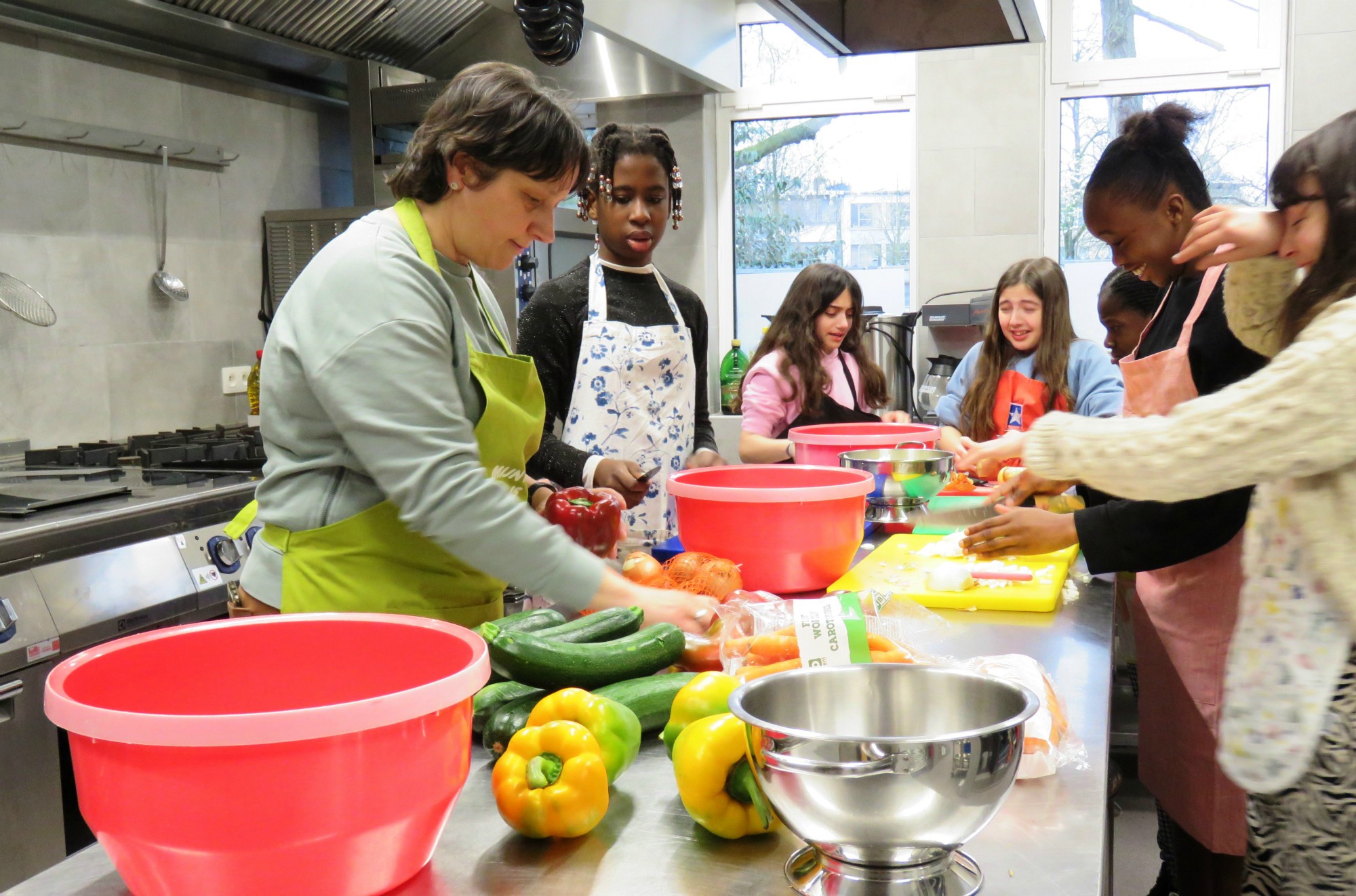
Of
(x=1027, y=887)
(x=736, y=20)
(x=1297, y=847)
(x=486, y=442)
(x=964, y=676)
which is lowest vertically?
(x=1297, y=847)

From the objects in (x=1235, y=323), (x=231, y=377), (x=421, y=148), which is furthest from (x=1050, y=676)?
(x=231, y=377)

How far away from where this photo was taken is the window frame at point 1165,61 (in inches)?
194

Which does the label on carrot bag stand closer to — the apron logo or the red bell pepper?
the apron logo

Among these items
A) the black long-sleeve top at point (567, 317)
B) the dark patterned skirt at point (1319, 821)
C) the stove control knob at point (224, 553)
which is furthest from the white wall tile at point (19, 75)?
the dark patterned skirt at point (1319, 821)

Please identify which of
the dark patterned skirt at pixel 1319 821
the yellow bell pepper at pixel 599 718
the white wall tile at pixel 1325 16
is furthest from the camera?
the white wall tile at pixel 1325 16

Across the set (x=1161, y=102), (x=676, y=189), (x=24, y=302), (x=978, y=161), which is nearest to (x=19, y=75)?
(x=24, y=302)

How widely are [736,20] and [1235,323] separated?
417cm

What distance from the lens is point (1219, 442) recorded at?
1438mm

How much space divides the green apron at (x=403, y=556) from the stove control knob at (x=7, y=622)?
3.77 feet

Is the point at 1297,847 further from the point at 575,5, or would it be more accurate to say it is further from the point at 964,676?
the point at 575,5

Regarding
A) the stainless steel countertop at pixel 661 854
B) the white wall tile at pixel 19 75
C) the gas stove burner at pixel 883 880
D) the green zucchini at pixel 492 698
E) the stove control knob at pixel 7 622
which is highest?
the white wall tile at pixel 19 75

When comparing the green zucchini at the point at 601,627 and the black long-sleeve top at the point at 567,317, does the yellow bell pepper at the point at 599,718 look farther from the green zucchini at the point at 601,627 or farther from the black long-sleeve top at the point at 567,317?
the black long-sleeve top at the point at 567,317

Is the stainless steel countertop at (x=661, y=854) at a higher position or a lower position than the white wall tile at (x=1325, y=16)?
lower

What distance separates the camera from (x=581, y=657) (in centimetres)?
131
